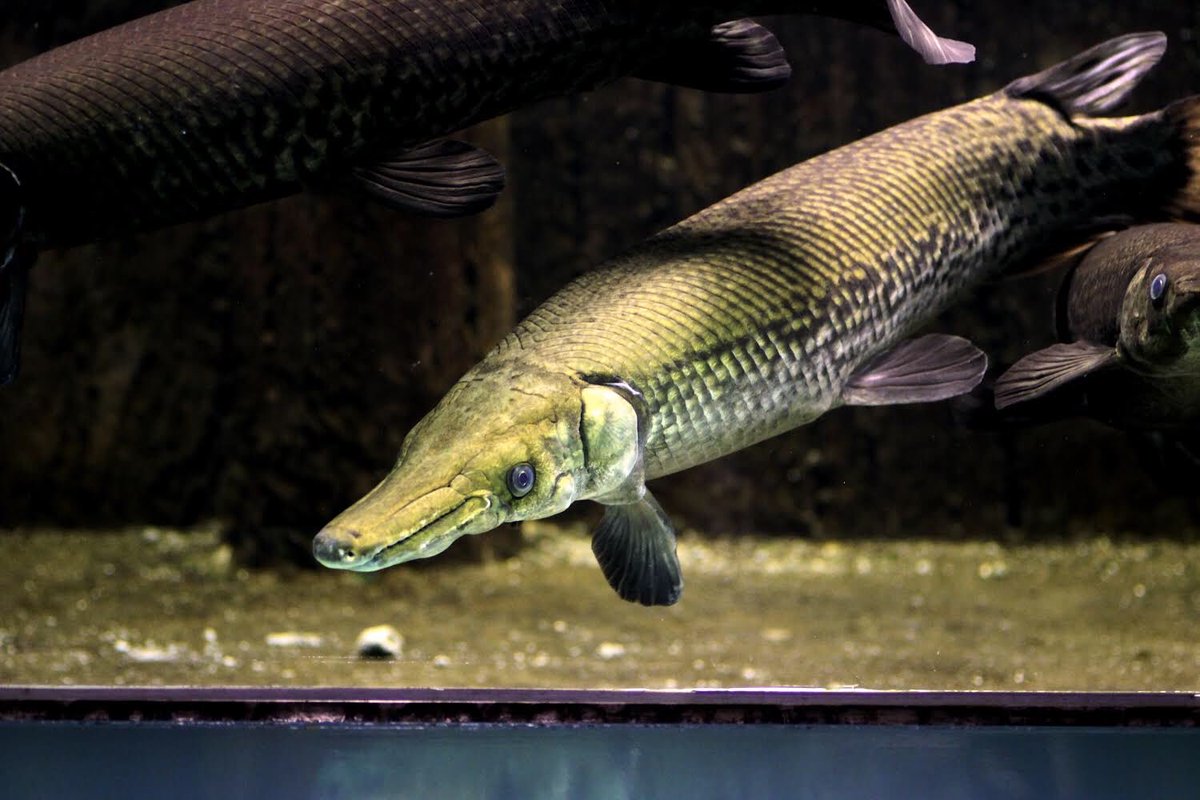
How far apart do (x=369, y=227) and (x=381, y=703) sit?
133 cm

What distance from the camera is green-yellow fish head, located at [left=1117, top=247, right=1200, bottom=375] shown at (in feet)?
4.94

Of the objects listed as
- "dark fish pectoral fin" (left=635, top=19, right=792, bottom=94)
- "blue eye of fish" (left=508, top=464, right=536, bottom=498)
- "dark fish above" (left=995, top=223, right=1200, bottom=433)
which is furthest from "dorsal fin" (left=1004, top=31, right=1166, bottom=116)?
"blue eye of fish" (left=508, top=464, right=536, bottom=498)

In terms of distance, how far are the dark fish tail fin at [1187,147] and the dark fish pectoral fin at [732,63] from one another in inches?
27.5

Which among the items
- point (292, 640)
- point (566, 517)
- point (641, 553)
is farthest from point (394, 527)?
point (566, 517)

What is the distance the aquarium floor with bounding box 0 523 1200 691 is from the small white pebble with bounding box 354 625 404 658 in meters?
0.03

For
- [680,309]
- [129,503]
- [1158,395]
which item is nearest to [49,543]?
[129,503]

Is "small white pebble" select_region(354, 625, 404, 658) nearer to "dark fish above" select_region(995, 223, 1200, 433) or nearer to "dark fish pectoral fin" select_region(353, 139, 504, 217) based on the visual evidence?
"dark fish pectoral fin" select_region(353, 139, 504, 217)

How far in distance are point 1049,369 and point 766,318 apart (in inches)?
20.6

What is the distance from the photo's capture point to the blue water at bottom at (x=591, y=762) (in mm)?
1715

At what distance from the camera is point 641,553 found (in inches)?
60.1

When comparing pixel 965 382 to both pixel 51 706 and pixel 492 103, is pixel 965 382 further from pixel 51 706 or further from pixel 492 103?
pixel 51 706

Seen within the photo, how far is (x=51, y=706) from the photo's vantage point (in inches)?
79.0

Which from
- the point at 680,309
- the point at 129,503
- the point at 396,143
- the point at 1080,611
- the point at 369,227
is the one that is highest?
the point at 396,143

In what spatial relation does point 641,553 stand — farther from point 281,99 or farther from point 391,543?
point 281,99
